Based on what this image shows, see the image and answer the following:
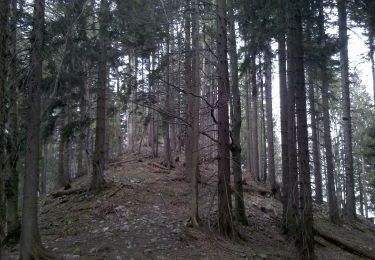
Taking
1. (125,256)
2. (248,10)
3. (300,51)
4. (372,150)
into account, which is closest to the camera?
(125,256)

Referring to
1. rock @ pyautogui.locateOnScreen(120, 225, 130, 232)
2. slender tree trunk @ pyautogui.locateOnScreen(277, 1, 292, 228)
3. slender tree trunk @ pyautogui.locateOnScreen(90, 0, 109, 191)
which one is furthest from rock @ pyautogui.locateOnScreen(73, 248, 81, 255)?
slender tree trunk @ pyautogui.locateOnScreen(277, 1, 292, 228)

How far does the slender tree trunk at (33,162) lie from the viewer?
7.89 m

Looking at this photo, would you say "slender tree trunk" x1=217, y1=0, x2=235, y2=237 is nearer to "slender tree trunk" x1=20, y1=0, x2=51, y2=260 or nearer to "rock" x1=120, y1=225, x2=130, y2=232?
"rock" x1=120, y1=225, x2=130, y2=232

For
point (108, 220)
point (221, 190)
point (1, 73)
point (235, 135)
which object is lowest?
point (108, 220)

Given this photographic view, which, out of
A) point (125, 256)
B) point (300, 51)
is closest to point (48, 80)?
point (125, 256)

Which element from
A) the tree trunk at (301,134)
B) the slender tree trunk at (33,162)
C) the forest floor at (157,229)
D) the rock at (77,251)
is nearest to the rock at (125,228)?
the forest floor at (157,229)

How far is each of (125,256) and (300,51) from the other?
6269 mm

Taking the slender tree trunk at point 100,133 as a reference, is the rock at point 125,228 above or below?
below

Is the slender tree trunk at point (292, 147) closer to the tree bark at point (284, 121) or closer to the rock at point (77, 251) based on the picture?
the tree bark at point (284, 121)

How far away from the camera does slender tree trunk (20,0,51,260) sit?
25.9 feet

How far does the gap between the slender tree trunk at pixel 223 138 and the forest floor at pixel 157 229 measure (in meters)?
0.33

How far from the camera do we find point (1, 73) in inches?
195

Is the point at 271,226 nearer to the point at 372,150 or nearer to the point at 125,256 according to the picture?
the point at 125,256

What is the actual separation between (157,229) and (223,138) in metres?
3.04
